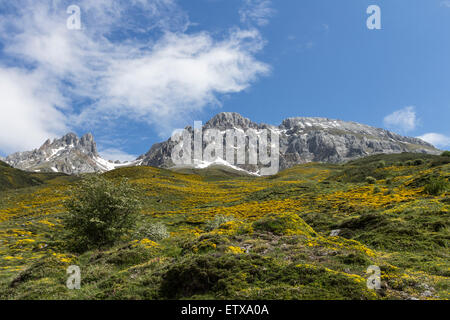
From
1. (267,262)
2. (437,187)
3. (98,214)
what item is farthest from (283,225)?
(437,187)

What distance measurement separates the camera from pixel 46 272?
1409 centimetres

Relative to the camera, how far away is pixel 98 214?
77.6 ft

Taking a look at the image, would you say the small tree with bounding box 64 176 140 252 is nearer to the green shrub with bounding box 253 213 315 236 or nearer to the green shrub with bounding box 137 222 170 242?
the green shrub with bounding box 137 222 170 242

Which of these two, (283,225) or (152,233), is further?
(152,233)

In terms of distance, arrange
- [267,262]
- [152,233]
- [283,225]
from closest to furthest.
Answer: [267,262] → [283,225] → [152,233]

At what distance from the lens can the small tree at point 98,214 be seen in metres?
23.6

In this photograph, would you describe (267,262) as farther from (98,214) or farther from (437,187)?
(437,187)

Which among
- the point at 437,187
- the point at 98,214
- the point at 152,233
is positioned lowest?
the point at 152,233

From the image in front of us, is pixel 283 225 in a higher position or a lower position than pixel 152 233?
higher

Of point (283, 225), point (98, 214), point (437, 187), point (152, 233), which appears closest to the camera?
point (283, 225)

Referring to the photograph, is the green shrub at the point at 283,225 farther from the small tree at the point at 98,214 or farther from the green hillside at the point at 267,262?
the small tree at the point at 98,214

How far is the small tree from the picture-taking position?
2362 centimetres
